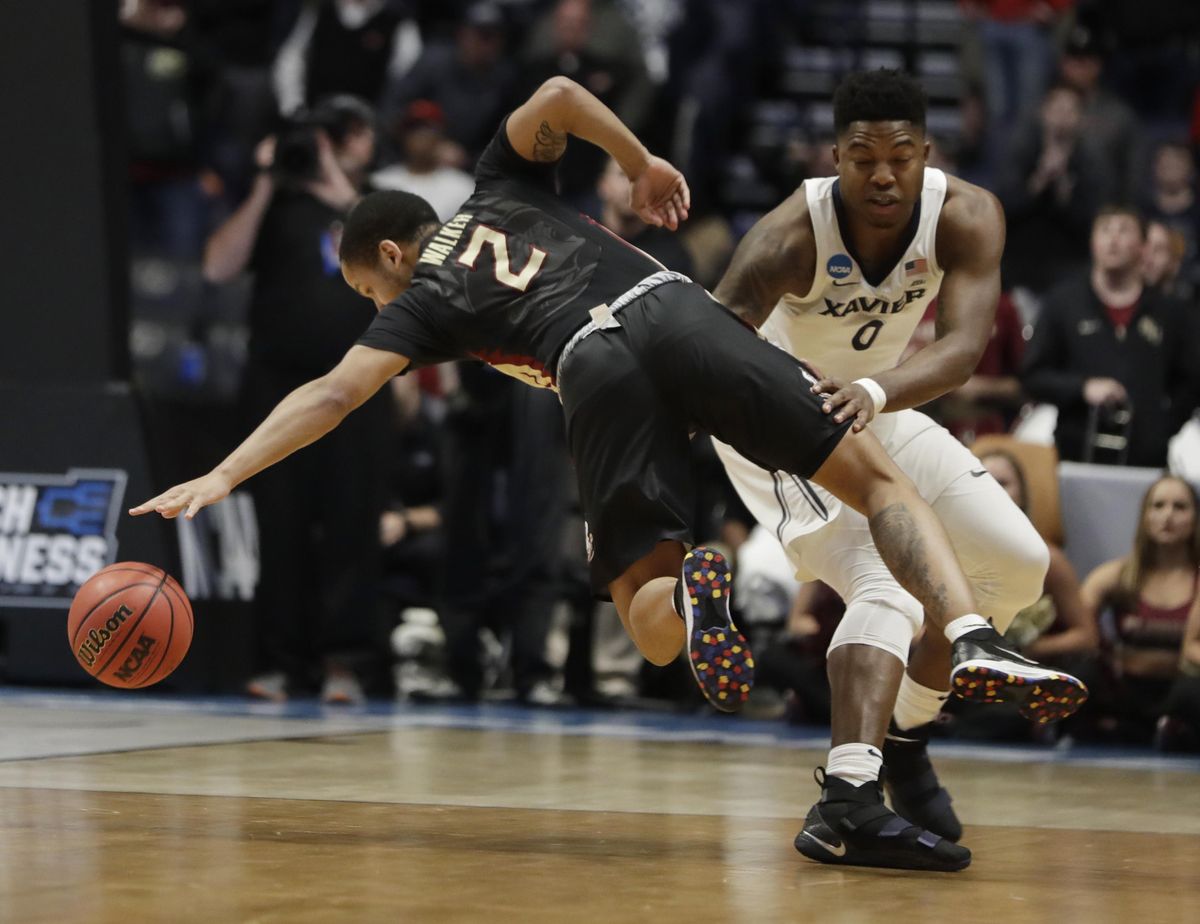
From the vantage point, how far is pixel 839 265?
5703 mm

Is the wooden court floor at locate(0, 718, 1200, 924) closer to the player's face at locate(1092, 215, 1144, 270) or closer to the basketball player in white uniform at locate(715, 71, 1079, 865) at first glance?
the basketball player in white uniform at locate(715, 71, 1079, 865)

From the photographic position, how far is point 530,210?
5.76 meters

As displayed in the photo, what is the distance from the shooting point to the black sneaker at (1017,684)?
4.72 metres

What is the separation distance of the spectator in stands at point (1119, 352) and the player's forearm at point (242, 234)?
4.21 meters

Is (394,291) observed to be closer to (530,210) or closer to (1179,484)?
(530,210)

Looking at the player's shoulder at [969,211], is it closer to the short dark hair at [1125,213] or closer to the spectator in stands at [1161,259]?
the short dark hair at [1125,213]

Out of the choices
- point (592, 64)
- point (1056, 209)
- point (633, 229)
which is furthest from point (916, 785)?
point (592, 64)

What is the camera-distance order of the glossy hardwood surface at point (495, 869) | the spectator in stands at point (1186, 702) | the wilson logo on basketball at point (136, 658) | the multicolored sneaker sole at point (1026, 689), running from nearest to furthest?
the glossy hardwood surface at point (495, 869) < the multicolored sneaker sole at point (1026, 689) < the wilson logo on basketball at point (136, 658) < the spectator in stands at point (1186, 702)

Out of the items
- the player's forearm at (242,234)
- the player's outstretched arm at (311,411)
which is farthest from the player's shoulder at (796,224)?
the player's forearm at (242,234)

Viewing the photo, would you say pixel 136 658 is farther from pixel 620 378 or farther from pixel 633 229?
pixel 633 229

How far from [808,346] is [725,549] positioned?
4.98 meters

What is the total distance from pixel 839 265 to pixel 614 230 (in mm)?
4643

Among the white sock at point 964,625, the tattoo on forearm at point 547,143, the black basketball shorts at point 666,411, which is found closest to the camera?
the white sock at point 964,625

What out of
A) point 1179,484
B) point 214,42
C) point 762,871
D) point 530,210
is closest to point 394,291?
point 530,210
